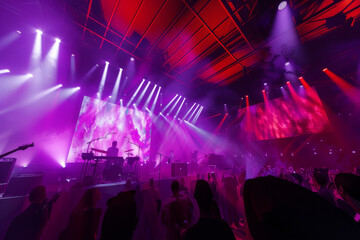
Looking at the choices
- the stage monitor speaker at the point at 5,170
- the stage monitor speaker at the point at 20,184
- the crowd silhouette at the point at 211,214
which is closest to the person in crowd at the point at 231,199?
the crowd silhouette at the point at 211,214

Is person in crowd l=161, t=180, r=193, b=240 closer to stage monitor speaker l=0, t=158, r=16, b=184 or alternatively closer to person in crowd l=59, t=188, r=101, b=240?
person in crowd l=59, t=188, r=101, b=240

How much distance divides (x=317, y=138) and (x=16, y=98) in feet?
57.7

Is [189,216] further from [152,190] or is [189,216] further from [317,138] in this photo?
[317,138]

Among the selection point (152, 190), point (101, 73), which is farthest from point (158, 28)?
point (152, 190)

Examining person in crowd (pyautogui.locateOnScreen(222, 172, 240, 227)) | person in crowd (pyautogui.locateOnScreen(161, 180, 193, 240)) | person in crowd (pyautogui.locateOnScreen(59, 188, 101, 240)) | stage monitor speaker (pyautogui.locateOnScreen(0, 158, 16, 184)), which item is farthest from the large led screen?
stage monitor speaker (pyautogui.locateOnScreen(0, 158, 16, 184))

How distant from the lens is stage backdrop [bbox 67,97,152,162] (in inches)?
295

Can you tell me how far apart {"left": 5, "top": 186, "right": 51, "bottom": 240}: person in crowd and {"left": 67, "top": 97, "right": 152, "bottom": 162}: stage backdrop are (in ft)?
19.4

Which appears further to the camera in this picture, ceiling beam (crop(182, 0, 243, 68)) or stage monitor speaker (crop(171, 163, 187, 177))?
stage monitor speaker (crop(171, 163, 187, 177))

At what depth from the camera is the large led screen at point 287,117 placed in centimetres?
827

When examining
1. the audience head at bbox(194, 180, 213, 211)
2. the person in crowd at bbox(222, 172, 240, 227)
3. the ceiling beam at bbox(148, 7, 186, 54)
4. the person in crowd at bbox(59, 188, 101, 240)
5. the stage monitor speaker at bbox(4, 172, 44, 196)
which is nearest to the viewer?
the audience head at bbox(194, 180, 213, 211)

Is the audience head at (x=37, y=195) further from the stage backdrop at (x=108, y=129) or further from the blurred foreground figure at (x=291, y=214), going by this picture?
the stage backdrop at (x=108, y=129)

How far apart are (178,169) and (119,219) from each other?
16.5 ft

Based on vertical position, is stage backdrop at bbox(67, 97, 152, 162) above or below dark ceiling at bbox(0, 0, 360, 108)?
below

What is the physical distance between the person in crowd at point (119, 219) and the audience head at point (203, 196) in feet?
3.00
